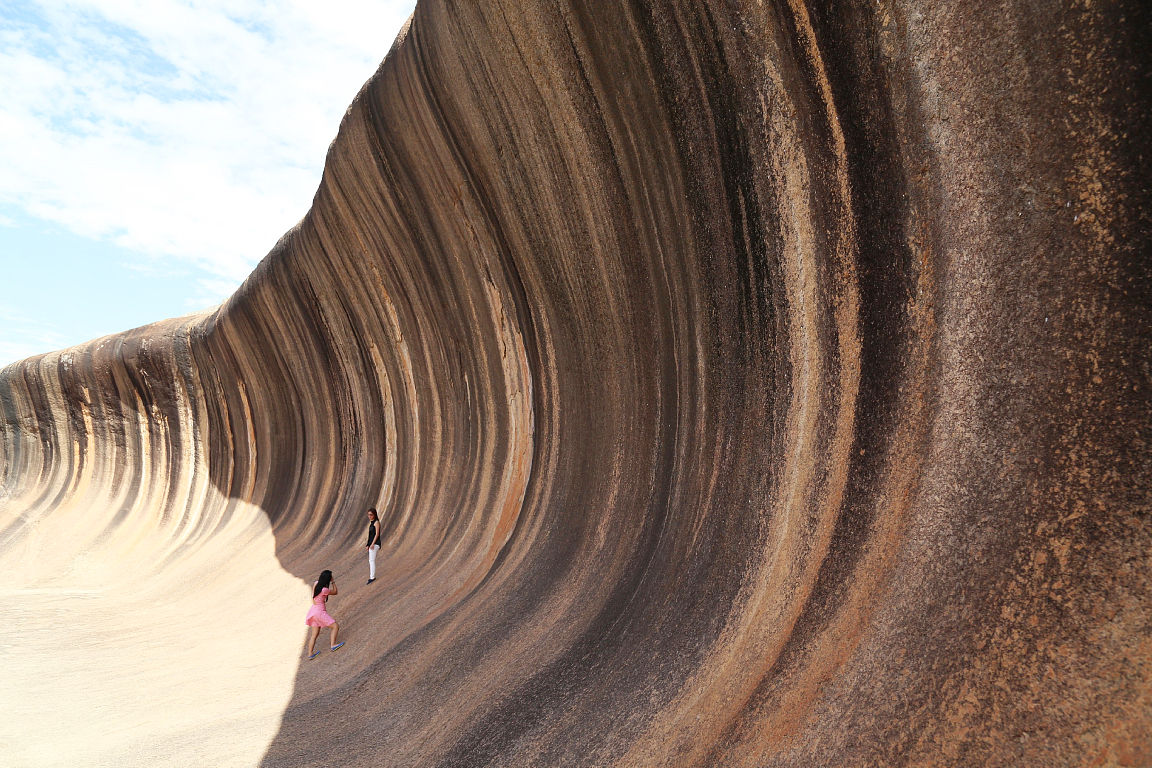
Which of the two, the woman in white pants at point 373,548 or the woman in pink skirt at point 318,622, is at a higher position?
the woman in white pants at point 373,548

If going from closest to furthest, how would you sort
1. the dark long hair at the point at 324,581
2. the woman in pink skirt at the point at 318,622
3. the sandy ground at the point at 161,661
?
the sandy ground at the point at 161,661, the woman in pink skirt at the point at 318,622, the dark long hair at the point at 324,581

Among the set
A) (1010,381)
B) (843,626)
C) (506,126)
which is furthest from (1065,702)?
(506,126)

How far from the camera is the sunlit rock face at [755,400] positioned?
1591 mm

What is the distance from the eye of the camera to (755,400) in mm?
2834

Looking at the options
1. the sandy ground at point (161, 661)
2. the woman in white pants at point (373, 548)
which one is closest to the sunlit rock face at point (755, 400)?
the sandy ground at point (161, 661)

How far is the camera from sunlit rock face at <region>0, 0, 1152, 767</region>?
159 centimetres

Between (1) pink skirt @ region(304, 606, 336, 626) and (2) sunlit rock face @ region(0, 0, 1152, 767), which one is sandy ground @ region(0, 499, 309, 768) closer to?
(2) sunlit rock face @ region(0, 0, 1152, 767)

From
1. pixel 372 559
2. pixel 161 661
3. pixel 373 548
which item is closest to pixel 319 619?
pixel 372 559

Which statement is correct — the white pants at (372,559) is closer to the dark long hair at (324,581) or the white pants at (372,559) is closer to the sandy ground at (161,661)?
the dark long hair at (324,581)

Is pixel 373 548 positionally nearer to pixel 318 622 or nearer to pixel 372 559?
pixel 372 559

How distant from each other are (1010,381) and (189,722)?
5018 mm

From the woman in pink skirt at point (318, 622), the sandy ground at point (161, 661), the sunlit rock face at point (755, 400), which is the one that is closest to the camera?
the sunlit rock face at point (755, 400)

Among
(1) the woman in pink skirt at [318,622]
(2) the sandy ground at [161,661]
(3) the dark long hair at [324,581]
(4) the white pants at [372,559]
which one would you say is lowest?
(2) the sandy ground at [161,661]

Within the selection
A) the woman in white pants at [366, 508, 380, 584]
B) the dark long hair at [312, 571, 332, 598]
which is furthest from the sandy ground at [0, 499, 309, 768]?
the woman in white pants at [366, 508, 380, 584]
